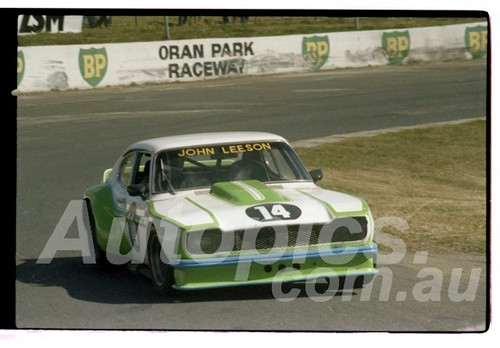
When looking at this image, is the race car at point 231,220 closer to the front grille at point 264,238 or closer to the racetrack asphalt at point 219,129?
the front grille at point 264,238

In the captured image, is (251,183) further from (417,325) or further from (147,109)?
(147,109)

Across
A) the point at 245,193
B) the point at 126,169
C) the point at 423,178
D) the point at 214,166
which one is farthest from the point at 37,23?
the point at 423,178

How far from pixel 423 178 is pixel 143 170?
20.8 feet

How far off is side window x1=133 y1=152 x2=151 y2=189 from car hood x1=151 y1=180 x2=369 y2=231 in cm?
51

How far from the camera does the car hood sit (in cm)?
666

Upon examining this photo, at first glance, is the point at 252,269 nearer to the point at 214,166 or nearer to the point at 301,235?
the point at 301,235

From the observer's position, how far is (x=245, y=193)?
703 centimetres

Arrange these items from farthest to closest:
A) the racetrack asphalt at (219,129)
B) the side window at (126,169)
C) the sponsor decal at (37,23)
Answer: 1. the side window at (126,169)
2. the racetrack asphalt at (219,129)
3. the sponsor decal at (37,23)

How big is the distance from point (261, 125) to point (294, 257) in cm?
1089

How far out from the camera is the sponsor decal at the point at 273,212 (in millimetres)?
6673

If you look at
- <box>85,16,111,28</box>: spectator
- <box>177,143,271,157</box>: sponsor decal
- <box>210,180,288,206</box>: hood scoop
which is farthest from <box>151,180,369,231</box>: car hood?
<box>85,16,111,28</box>: spectator

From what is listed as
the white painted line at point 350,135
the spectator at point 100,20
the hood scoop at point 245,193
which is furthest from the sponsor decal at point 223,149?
the white painted line at point 350,135

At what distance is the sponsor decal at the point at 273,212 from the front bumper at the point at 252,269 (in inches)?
10.1

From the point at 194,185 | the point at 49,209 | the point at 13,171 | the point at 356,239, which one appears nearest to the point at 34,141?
the point at 49,209
